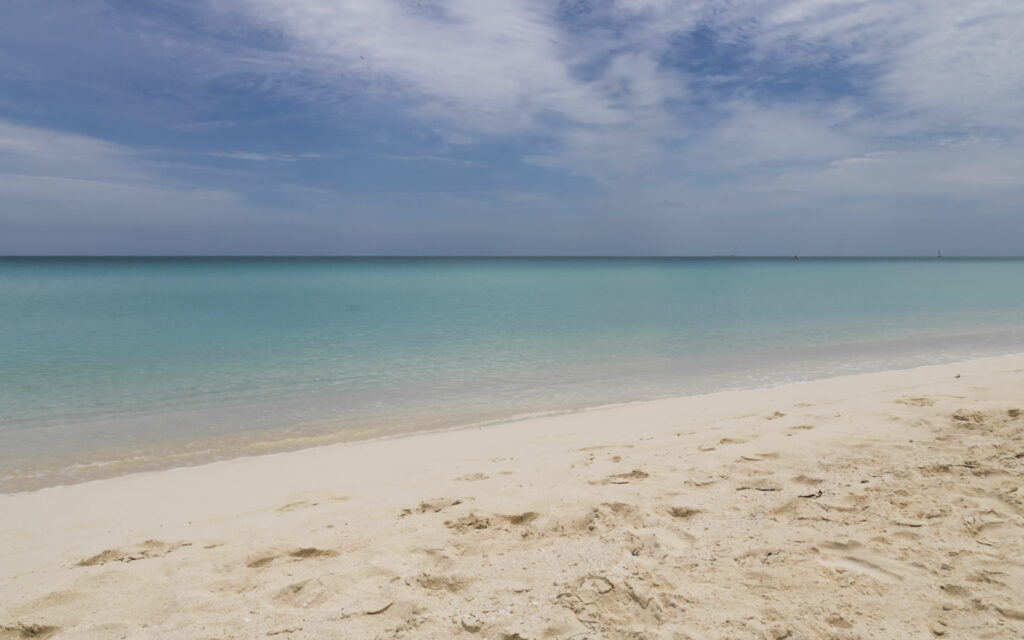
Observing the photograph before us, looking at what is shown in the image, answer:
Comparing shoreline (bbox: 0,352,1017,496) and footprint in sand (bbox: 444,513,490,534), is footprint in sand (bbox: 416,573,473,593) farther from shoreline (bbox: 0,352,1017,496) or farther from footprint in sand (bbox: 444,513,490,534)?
shoreline (bbox: 0,352,1017,496)

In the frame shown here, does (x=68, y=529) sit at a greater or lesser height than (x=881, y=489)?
lesser

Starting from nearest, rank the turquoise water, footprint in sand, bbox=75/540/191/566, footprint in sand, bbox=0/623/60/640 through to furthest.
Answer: footprint in sand, bbox=0/623/60/640 → footprint in sand, bbox=75/540/191/566 → the turquoise water

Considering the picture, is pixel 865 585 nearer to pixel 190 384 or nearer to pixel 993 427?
pixel 993 427

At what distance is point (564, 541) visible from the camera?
3863 millimetres

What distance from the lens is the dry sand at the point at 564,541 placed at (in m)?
2.99

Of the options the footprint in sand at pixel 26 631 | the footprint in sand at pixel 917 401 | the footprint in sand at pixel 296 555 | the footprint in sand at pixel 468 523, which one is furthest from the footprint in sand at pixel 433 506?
the footprint in sand at pixel 917 401

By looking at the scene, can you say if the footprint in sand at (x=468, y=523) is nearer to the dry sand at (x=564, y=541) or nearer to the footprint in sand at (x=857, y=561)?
the dry sand at (x=564, y=541)

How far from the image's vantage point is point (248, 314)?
24.6m

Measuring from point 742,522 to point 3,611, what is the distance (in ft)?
14.7

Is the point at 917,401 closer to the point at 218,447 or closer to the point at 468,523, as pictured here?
the point at 468,523

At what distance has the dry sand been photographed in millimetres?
2986

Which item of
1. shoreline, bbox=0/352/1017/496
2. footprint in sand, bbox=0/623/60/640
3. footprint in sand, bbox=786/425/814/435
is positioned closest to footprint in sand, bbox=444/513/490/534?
footprint in sand, bbox=0/623/60/640

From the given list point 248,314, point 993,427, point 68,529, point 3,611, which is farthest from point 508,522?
point 248,314

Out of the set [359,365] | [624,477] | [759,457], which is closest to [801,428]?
[759,457]
